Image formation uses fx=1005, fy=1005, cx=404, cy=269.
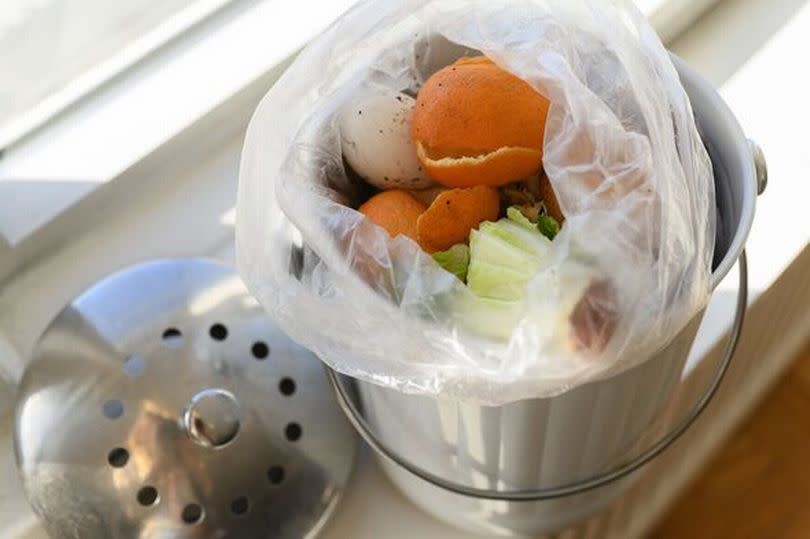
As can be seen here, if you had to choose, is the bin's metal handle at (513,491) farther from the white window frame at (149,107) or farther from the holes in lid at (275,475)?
the white window frame at (149,107)

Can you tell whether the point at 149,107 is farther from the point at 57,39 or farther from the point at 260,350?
the point at 260,350

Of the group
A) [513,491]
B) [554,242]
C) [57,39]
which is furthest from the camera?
[57,39]

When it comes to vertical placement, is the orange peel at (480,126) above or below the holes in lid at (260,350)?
above

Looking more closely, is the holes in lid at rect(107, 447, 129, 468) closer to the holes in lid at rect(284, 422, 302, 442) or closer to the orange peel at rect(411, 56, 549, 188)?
the holes in lid at rect(284, 422, 302, 442)

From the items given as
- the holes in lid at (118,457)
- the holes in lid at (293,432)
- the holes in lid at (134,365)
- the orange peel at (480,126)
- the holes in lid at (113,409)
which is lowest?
the holes in lid at (118,457)

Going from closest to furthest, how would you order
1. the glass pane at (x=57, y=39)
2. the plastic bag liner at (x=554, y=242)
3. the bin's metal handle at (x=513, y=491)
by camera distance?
1. the plastic bag liner at (x=554, y=242)
2. the bin's metal handle at (x=513, y=491)
3. the glass pane at (x=57, y=39)

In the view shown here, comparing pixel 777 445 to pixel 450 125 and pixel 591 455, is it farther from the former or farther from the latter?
pixel 450 125

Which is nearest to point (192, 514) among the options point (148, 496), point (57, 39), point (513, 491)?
point (148, 496)

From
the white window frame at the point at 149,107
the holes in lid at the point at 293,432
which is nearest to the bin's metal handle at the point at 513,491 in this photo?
the holes in lid at the point at 293,432
